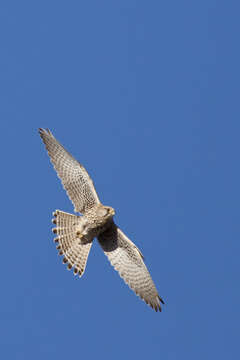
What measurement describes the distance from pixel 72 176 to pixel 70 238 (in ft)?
3.52

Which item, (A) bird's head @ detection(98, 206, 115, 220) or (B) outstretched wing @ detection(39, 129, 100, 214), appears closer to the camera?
(A) bird's head @ detection(98, 206, 115, 220)

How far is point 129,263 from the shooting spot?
21469mm

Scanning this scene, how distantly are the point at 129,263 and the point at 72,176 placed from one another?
1797mm

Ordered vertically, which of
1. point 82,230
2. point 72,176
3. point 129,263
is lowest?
point 129,263

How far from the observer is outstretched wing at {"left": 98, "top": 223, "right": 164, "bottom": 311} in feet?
69.8

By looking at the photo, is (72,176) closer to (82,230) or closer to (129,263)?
(82,230)

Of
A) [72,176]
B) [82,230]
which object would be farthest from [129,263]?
[72,176]

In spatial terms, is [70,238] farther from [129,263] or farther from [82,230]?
[129,263]

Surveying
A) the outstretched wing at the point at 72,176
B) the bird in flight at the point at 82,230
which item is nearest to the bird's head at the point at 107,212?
the bird in flight at the point at 82,230

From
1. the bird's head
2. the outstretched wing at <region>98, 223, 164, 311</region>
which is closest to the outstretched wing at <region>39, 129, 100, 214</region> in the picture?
the bird's head

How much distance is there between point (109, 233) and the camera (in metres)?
21.6

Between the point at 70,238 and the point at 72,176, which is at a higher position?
the point at 72,176

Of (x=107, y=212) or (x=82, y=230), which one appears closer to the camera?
(x=107, y=212)

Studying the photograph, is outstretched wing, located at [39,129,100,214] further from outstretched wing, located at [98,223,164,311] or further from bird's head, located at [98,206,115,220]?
outstretched wing, located at [98,223,164,311]
